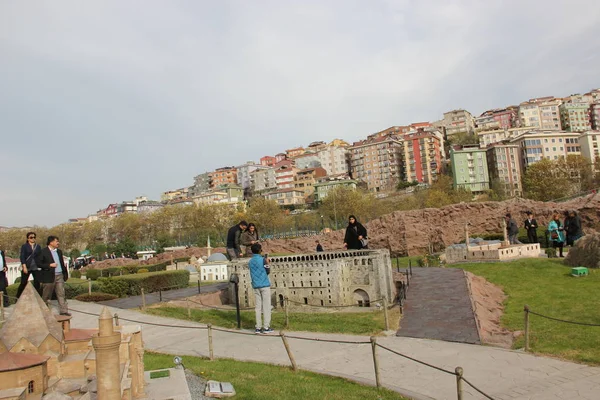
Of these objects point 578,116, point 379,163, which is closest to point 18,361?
point 379,163

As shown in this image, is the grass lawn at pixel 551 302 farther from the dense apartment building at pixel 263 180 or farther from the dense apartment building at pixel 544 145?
the dense apartment building at pixel 263 180

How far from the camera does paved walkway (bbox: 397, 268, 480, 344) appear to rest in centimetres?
1087

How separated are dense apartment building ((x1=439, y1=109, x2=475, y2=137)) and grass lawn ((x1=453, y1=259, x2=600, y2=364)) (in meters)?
113

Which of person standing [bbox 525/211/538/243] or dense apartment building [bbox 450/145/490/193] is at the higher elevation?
dense apartment building [bbox 450/145/490/193]

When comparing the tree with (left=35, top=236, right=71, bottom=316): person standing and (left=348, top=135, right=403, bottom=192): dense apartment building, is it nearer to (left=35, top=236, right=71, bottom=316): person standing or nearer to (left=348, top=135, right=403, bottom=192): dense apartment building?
(left=348, top=135, right=403, bottom=192): dense apartment building

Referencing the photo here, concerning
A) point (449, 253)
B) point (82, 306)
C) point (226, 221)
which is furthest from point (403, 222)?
point (226, 221)

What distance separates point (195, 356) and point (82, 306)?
1028cm

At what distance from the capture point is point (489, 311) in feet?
44.4

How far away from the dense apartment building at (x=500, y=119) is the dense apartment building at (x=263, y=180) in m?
58.9

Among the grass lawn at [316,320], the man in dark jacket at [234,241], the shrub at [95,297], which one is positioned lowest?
the grass lawn at [316,320]

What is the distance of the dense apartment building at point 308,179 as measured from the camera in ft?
374

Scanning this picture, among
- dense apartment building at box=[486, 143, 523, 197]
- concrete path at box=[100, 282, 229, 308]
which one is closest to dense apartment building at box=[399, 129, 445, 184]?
dense apartment building at box=[486, 143, 523, 197]

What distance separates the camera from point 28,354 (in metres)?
4.89

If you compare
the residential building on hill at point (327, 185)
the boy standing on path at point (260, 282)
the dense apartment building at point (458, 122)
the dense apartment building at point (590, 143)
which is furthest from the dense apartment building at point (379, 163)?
the boy standing on path at point (260, 282)
